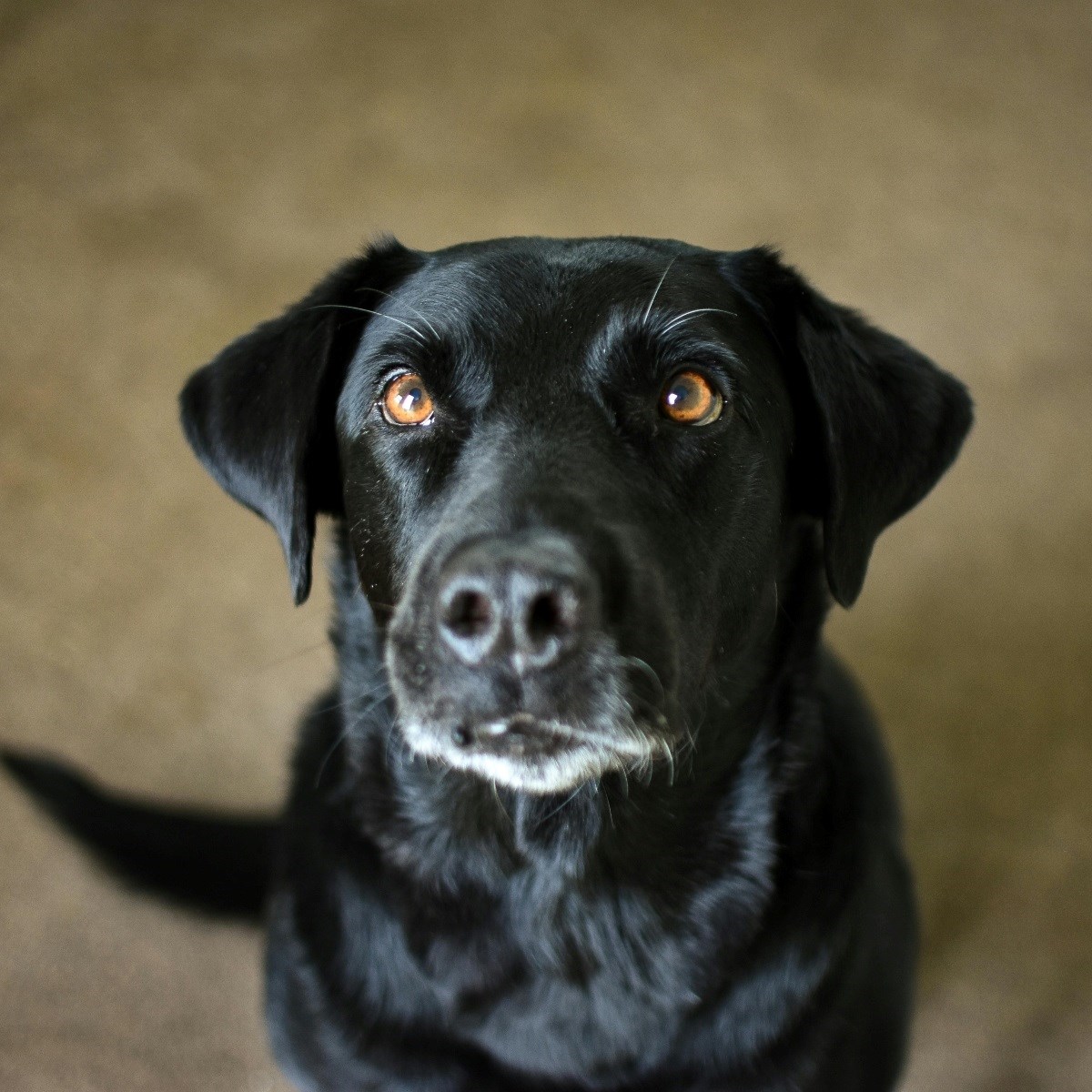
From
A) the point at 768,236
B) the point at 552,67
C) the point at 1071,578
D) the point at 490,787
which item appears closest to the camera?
the point at 490,787

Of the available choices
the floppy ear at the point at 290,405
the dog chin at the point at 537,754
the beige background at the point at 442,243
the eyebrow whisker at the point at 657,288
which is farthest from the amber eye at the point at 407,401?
the beige background at the point at 442,243

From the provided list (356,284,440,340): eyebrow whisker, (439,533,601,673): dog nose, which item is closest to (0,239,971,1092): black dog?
(356,284,440,340): eyebrow whisker

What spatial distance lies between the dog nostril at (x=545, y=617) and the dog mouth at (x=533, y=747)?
0.38 feet

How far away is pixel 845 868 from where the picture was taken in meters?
1.61

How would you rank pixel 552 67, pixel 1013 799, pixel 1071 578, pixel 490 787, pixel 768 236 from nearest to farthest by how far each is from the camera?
pixel 490 787
pixel 1013 799
pixel 1071 578
pixel 768 236
pixel 552 67

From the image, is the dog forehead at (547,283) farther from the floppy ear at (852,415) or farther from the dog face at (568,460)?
the floppy ear at (852,415)

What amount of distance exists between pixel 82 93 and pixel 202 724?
6.64ft

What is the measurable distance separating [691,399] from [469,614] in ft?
1.44

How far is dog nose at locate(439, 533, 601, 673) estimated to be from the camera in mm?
1126

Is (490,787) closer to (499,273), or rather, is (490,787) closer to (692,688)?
(692,688)

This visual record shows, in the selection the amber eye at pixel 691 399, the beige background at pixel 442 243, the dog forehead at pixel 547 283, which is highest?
the dog forehead at pixel 547 283

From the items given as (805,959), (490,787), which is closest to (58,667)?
(490,787)

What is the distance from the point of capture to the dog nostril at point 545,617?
113 centimetres

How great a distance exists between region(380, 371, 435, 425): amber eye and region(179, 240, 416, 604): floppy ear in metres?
0.12
